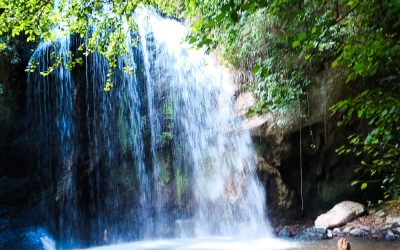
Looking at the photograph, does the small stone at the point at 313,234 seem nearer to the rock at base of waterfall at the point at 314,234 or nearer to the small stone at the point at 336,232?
the rock at base of waterfall at the point at 314,234

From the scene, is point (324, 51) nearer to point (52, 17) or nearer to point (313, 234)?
point (313, 234)

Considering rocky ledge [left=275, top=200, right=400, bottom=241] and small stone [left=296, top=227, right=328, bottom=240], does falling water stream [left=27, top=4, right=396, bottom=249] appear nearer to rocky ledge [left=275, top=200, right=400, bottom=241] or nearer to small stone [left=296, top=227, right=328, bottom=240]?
rocky ledge [left=275, top=200, right=400, bottom=241]

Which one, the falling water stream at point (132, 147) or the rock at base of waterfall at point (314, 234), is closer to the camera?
the rock at base of waterfall at point (314, 234)

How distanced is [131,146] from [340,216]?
6.96 meters

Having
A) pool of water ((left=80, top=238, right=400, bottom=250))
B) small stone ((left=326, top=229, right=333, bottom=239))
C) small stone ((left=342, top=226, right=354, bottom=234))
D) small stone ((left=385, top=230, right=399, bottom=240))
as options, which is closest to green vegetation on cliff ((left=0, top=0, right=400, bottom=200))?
small stone ((left=385, top=230, right=399, bottom=240))

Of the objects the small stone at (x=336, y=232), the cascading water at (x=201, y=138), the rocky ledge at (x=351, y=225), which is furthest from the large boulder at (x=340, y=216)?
the cascading water at (x=201, y=138)

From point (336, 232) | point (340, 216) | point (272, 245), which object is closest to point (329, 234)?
point (336, 232)

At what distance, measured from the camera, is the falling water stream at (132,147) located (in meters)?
11.4

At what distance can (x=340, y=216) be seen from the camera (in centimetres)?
927

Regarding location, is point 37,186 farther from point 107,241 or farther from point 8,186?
point 107,241

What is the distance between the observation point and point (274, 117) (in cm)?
935

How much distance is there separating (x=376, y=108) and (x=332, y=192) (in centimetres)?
787

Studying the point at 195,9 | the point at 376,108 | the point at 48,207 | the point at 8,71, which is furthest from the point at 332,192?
the point at 8,71

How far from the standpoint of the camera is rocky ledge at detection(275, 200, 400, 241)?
826 centimetres
